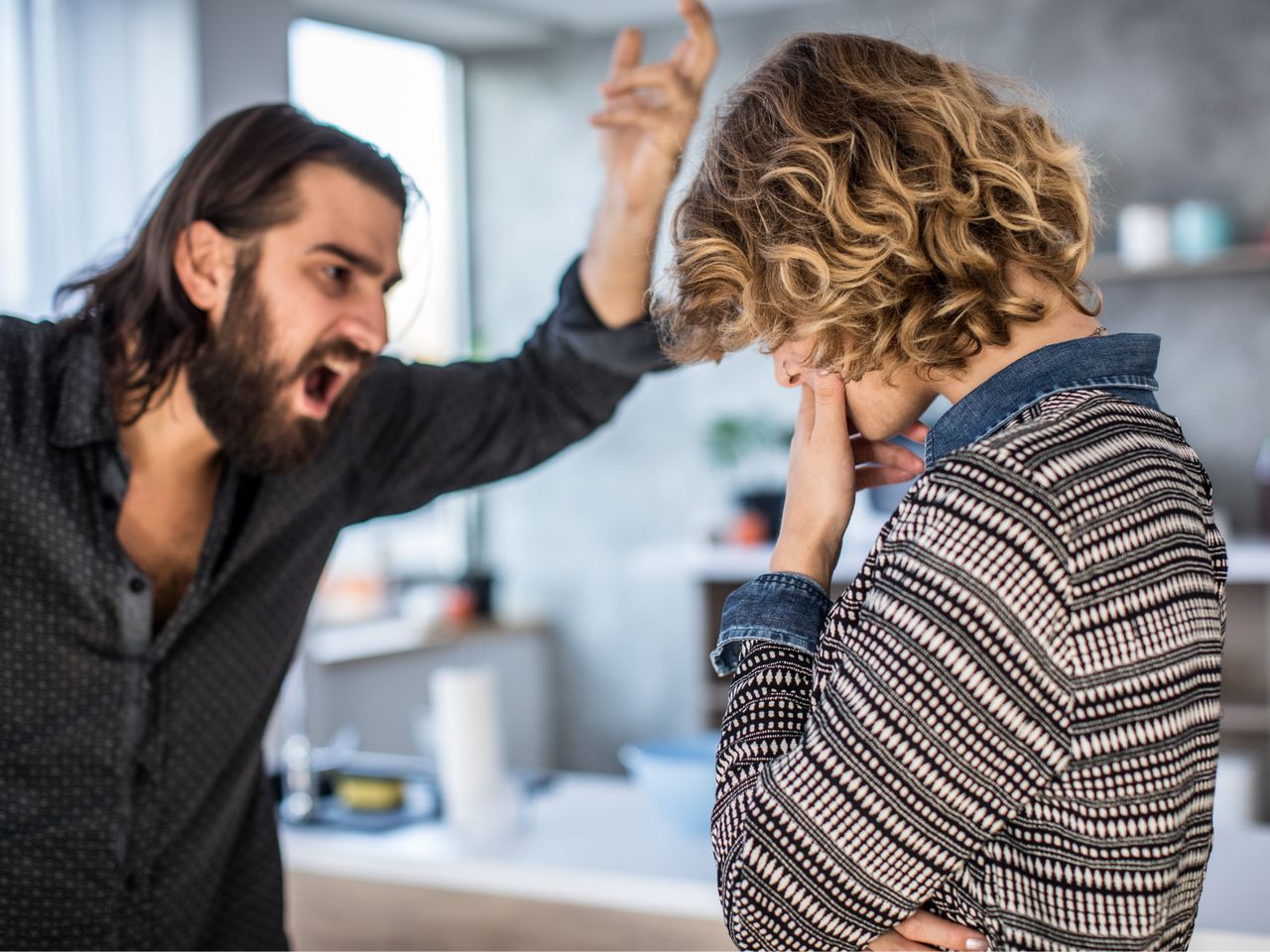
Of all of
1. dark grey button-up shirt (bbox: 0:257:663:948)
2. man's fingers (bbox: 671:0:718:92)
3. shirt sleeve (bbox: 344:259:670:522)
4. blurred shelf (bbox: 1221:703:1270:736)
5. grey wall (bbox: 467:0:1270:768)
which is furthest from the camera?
grey wall (bbox: 467:0:1270:768)

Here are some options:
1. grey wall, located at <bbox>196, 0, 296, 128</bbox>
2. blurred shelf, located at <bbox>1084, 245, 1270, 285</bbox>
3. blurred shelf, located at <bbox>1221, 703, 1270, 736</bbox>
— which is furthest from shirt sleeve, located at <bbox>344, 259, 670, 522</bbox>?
blurred shelf, located at <bbox>1221, 703, 1270, 736</bbox>

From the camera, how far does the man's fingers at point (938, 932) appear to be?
90cm

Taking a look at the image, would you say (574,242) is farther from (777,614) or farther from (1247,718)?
(777,614)

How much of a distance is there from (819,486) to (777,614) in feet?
0.43

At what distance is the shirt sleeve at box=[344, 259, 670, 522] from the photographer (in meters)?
1.68

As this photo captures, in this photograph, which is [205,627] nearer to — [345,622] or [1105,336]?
[1105,336]

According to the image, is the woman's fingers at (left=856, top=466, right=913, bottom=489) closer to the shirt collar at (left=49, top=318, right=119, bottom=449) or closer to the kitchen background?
the shirt collar at (left=49, top=318, right=119, bottom=449)

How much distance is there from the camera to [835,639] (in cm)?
88

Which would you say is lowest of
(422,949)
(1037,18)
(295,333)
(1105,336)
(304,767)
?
(422,949)

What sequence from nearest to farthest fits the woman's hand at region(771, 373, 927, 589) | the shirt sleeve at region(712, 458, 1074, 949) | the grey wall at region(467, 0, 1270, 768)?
the shirt sleeve at region(712, 458, 1074, 949), the woman's hand at region(771, 373, 927, 589), the grey wall at region(467, 0, 1270, 768)

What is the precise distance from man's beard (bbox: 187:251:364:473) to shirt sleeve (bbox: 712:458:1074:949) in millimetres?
864

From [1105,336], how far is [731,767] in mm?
413

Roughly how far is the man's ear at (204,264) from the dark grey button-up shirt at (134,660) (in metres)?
0.14

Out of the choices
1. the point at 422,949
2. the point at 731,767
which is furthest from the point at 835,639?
the point at 422,949
